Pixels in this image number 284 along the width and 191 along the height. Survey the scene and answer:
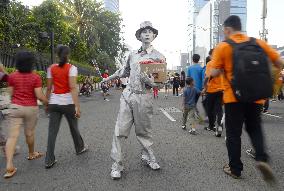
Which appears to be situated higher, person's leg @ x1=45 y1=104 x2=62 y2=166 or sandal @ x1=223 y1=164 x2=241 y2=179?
person's leg @ x1=45 y1=104 x2=62 y2=166

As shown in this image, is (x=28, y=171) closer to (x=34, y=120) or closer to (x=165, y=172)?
(x=34, y=120)

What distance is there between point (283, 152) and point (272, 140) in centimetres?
126

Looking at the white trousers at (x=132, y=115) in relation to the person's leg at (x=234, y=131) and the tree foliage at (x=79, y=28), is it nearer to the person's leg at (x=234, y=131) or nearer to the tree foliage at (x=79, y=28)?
the person's leg at (x=234, y=131)

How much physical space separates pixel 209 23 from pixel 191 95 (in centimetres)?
9335

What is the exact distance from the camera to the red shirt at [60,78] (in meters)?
5.78

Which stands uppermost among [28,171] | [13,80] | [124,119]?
[13,80]

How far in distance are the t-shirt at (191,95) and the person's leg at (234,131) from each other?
13.0 feet

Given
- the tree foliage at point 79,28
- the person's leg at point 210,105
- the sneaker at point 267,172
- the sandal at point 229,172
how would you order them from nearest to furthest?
1. the sneaker at point 267,172
2. the sandal at point 229,172
3. the person's leg at point 210,105
4. the tree foliage at point 79,28

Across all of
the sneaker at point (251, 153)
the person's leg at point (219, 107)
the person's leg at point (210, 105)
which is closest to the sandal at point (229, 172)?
the sneaker at point (251, 153)

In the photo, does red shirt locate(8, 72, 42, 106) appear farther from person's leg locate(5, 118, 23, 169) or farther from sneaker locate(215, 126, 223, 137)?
sneaker locate(215, 126, 223, 137)

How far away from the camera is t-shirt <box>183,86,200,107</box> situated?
885cm

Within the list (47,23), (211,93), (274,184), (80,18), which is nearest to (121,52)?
(80,18)

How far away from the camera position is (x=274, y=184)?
4.24m

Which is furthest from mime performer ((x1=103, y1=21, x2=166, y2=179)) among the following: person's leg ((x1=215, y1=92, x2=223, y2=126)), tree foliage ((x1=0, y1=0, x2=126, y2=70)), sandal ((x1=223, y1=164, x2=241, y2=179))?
tree foliage ((x1=0, y1=0, x2=126, y2=70))
